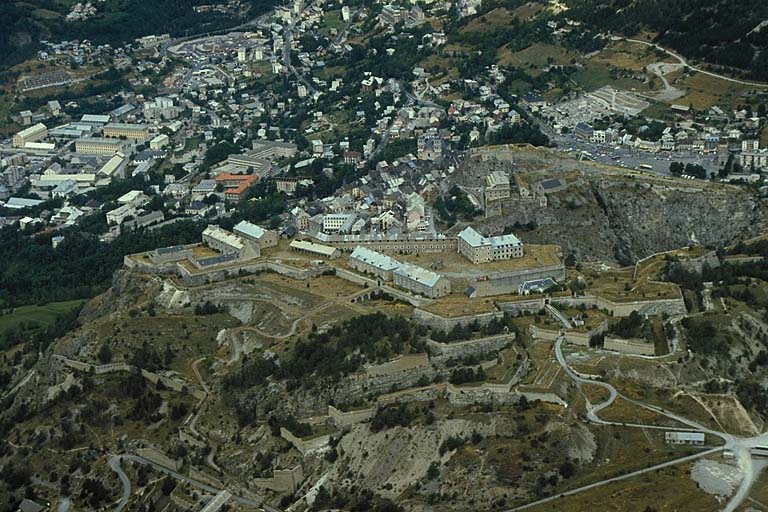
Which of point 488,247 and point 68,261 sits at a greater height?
point 488,247

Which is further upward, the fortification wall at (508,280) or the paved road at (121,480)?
the fortification wall at (508,280)

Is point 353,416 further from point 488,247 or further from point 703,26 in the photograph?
point 703,26

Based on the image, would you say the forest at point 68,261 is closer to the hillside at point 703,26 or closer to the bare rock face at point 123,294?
the bare rock face at point 123,294

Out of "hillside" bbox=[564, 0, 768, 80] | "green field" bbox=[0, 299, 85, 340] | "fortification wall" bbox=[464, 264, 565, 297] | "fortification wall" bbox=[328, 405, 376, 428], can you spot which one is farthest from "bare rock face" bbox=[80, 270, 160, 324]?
"hillside" bbox=[564, 0, 768, 80]

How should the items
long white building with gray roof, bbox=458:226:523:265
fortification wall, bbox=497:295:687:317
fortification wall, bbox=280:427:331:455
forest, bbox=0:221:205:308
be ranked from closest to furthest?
fortification wall, bbox=280:427:331:455 < fortification wall, bbox=497:295:687:317 < long white building with gray roof, bbox=458:226:523:265 < forest, bbox=0:221:205:308

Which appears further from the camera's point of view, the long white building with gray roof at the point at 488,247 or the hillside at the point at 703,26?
the hillside at the point at 703,26

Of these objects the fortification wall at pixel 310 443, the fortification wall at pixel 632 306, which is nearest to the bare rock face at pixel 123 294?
the fortification wall at pixel 310 443

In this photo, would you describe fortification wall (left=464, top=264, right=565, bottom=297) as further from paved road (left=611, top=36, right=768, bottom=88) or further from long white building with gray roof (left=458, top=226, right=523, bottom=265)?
paved road (left=611, top=36, right=768, bottom=88)

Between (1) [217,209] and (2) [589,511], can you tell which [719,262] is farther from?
(1) [217,209]

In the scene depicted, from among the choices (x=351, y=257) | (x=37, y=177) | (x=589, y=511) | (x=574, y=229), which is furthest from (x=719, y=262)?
(x=37, y=177)

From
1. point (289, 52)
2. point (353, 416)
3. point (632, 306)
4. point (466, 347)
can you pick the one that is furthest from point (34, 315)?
point (289, 52)
